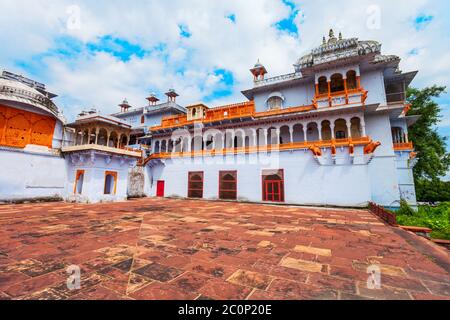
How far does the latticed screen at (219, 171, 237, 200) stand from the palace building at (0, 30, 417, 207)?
88mm

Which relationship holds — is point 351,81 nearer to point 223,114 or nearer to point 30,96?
point 223,114

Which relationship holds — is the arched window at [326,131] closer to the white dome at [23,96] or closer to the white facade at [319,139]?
the white facade at [319,139]

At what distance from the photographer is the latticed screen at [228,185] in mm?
17641

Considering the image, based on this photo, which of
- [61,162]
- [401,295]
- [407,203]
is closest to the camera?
[401,295]

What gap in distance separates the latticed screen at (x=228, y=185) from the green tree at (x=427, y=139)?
17.8 m

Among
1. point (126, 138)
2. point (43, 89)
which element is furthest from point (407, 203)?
point (43, 89)

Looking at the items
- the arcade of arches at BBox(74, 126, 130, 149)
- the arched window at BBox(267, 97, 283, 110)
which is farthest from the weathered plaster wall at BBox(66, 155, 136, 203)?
the arched window at BBox(267, 97, 283, 110)

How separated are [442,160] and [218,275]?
91.3 ft

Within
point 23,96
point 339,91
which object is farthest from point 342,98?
point 23,96

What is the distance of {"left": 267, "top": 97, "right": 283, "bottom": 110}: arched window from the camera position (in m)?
18.9

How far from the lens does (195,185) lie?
760 inches

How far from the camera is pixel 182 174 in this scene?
65.6ft

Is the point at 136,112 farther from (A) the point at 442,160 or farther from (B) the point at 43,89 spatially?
(A) the point at 442,160

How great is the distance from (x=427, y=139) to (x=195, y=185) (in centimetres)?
2337
